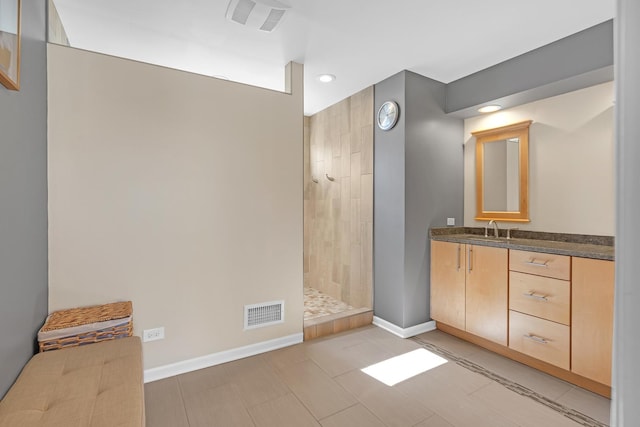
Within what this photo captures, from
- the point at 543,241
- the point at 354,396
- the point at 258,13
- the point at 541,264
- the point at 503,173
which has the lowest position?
the point at 354,396

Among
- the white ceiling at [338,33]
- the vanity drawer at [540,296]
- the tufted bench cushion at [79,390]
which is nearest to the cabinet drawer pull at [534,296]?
the vanity drawer at [540,296]

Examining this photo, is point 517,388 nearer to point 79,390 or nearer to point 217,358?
point 217,358

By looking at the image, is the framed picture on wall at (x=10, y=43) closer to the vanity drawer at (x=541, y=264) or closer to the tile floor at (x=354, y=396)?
the tile floor at (x=354, y=396)

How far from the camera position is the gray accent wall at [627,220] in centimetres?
39

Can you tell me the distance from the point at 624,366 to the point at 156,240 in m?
2.43

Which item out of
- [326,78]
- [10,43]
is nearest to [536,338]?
[326,78]

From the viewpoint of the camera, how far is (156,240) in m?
2.25

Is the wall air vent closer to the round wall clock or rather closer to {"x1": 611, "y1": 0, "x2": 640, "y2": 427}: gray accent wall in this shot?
the round wall clock

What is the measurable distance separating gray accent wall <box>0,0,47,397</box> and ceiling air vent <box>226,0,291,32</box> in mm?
1076

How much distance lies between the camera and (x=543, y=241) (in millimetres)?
2688

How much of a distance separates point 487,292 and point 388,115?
1874 mm

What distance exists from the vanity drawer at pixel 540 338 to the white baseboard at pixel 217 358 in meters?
1.77

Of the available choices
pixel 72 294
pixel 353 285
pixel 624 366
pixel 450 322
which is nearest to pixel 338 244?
pixel 353 285

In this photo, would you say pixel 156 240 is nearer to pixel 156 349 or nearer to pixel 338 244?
pixel 156 349
